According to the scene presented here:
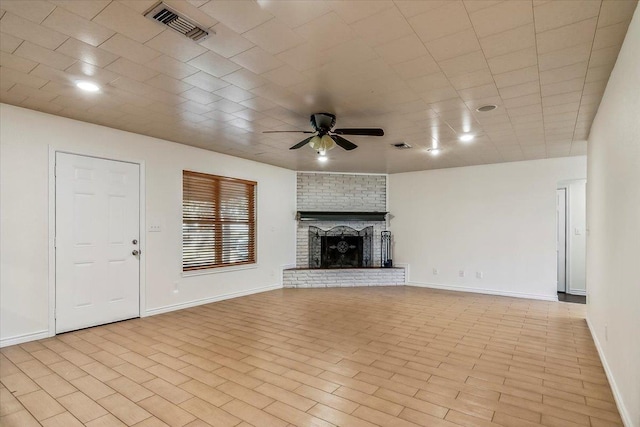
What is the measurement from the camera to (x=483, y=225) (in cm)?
652

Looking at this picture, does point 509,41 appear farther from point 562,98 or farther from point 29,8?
point 29,8

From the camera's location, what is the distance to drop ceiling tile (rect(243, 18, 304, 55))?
2.06m

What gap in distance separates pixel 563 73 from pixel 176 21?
2.83 metres

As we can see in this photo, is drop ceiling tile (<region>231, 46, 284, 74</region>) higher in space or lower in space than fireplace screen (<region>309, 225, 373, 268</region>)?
higher

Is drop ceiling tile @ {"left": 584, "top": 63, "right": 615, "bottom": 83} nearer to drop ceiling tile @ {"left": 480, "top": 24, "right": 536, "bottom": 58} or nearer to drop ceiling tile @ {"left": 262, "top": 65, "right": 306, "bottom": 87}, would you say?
drop ceiling tile @ {"left": 480, "top": 24, "right": 536, "bottom": 58}

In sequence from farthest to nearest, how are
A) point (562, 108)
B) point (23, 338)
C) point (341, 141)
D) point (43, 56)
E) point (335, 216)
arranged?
1. point (335, 216)
2. point (341, 141)
3. point (23, 338)
4. point (562, 108)
5. point (43, 56)

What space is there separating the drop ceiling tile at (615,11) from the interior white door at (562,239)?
214 inches

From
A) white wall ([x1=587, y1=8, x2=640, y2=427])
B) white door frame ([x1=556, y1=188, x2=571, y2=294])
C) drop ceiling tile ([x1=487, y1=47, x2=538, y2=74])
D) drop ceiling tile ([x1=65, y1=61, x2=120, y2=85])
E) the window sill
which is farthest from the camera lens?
white door frame ([x1=556, y1=188, x2=571, y2=294])

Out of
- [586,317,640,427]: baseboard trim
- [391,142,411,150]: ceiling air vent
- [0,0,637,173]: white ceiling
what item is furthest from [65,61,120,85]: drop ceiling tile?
[586,317,640,427]: baseboard trim

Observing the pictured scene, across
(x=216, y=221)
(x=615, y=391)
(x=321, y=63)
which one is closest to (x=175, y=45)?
(x=321, y=63)

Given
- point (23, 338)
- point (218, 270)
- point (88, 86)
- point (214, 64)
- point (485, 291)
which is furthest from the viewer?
point (485, 291)

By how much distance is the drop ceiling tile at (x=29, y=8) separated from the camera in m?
1.87

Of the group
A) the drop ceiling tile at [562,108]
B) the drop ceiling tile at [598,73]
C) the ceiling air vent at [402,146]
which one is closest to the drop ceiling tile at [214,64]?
the drop ceiling tile at [598,73]

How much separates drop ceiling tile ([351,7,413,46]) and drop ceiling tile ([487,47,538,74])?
2.65ft
